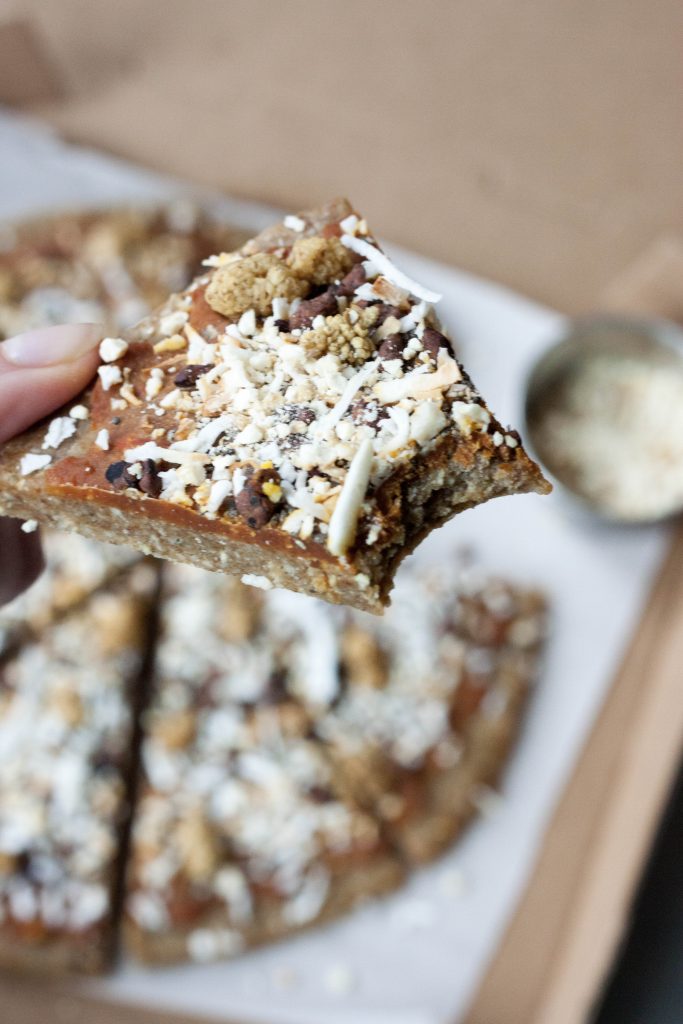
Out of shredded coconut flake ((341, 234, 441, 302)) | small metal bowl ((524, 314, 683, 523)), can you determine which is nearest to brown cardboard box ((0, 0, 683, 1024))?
small metal bowl ((524, 314, 683, 523))

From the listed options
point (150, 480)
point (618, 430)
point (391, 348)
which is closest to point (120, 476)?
point (150, 480)

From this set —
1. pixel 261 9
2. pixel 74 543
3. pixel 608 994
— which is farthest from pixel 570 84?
pixel 608 994

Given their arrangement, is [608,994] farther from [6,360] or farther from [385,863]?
[6,360]

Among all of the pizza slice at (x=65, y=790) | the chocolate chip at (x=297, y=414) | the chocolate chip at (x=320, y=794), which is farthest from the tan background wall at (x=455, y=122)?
the chocolate chip at (x=297, y=414)

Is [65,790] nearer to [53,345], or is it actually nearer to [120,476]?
[53,345]

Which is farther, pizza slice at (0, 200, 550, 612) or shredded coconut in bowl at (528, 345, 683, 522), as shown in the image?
shredded coconut in bowl at (528, 345, 683, 522)

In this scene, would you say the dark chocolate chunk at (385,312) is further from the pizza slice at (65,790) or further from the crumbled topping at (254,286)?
the pizza slice at (65,790)

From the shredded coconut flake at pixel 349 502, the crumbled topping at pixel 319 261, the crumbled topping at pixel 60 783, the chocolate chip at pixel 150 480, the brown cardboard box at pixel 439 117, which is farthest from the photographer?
the brown cardboard box at pixel 439 117

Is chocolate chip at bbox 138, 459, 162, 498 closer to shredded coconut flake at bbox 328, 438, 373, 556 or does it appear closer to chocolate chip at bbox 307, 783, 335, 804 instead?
shredded coconut flake at bbox 328, 438, 373, 556
